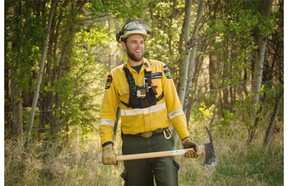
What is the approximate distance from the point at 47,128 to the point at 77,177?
8.83 feet

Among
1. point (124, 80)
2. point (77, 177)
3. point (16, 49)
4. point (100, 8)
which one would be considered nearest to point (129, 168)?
point (124, 80)

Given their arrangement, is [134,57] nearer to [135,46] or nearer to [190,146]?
[135,46]

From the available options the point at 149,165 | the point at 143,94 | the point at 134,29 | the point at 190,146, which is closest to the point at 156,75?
the point at 143,94

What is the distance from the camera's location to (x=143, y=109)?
4.35m

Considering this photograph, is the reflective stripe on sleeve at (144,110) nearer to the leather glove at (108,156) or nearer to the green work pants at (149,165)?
the green work pants at (149,165)

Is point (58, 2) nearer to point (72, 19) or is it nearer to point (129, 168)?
point (72, 19)

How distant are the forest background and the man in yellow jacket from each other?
2.08 meters

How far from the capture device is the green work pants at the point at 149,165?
4.31 m

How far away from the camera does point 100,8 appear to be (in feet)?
21.3

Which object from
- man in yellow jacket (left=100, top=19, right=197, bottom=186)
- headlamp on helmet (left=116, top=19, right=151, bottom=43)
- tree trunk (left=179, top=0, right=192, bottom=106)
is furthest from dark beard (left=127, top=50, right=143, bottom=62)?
tree trunk (left=179, top=0, right=192, bottom=106)

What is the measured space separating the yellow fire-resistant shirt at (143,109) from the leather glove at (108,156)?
Answer: 0.08 meters

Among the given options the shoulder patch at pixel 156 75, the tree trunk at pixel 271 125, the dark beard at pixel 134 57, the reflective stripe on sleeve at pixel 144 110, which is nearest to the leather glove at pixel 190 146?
the reflective stripe on sleeve at pixel 144 110

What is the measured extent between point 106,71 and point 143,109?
19.5ft

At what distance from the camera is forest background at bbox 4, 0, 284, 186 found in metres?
6.75
